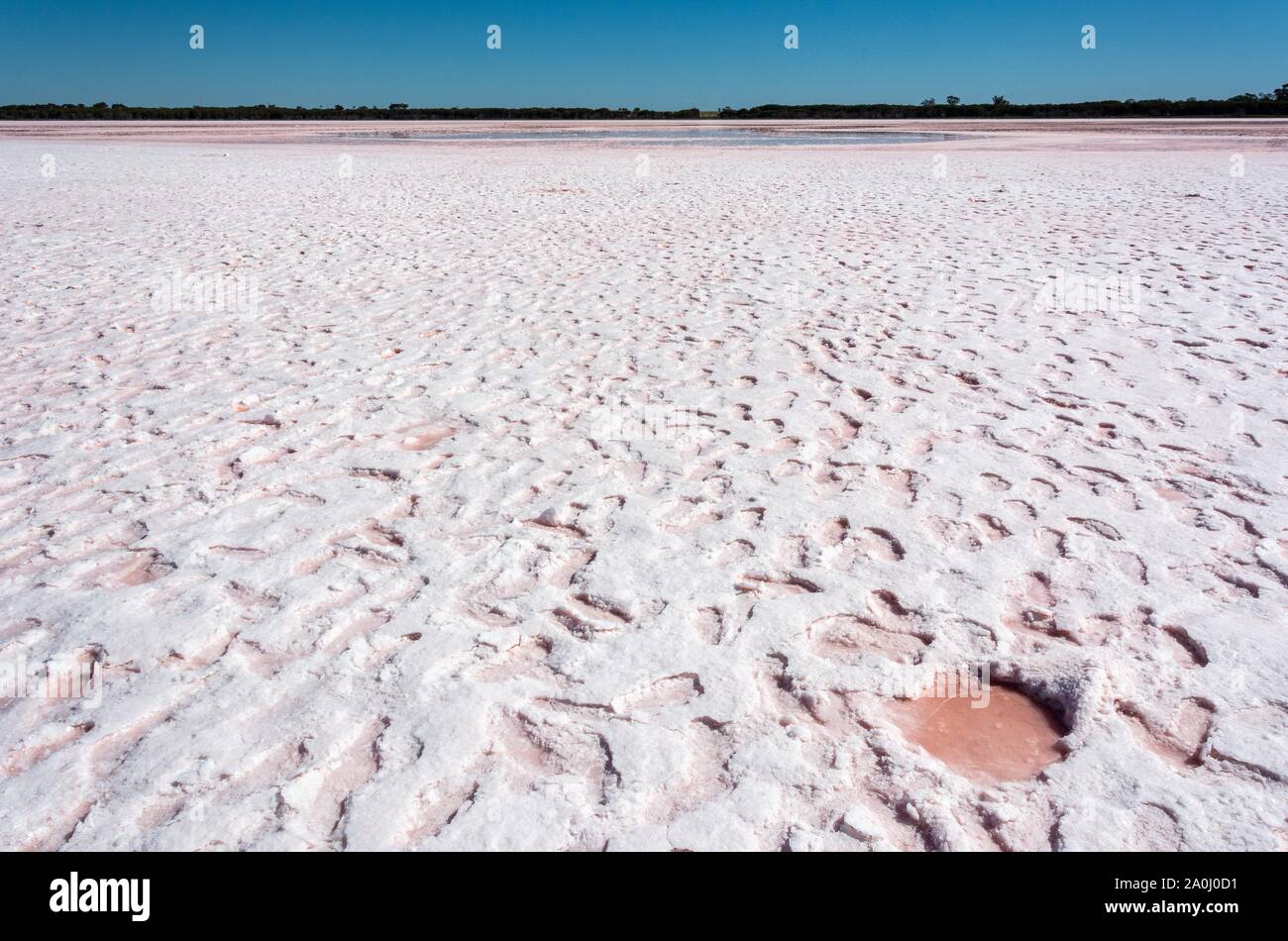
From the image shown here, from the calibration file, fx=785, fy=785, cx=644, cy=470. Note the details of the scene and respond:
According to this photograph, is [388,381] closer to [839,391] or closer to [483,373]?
[483,373]

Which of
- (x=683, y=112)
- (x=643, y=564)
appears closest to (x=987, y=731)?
(x=643, y=564)

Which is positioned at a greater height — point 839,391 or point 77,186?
point 77,186

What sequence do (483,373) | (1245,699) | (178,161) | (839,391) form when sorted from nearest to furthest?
(1245,699) → (839,391) → (483,373) → (178,161)

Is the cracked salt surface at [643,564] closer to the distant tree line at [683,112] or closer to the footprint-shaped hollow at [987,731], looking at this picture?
the footprint-shaped hollow at [987,731]

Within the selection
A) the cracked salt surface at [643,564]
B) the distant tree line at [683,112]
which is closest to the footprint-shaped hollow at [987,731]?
the cracked salt surface at [643,564]

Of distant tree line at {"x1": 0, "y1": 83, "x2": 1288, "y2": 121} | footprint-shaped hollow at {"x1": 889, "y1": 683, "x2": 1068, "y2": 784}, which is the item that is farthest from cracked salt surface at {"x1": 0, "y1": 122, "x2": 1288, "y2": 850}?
distant tree line at {"x1": 0, "y1": 83, "x2": 1288, "y2": 121}
